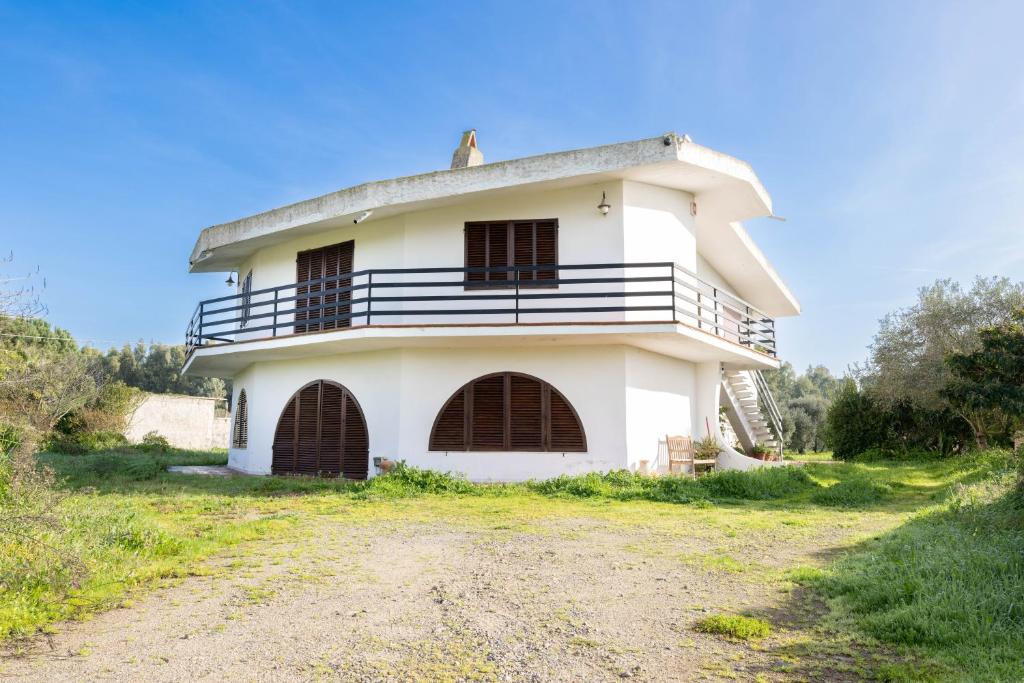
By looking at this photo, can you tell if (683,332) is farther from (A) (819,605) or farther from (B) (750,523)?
(A) (819,605)

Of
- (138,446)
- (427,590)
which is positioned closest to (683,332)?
(427,590)

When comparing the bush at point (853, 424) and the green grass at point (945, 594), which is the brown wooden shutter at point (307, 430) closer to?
the green grass at point (945, 594)

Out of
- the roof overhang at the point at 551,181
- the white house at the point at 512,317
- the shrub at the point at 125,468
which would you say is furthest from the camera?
the shrub at the point at 125,468

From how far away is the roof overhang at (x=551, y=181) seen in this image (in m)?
15.0

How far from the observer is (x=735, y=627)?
5367 millimetres

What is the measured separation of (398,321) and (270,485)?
4.53 m

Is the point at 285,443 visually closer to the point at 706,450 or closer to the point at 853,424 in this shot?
the point at 706,450

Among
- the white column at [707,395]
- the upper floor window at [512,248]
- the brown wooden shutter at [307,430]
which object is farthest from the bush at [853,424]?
the brown wooden shutter at [307,430]

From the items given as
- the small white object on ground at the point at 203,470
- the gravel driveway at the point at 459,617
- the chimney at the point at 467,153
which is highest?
the chimney at the point at 467,153

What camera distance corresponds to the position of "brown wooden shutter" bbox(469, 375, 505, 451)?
1575 centimetres

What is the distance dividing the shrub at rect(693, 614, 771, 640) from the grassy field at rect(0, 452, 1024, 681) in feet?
1.30

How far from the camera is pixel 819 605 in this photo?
6055 millimetres

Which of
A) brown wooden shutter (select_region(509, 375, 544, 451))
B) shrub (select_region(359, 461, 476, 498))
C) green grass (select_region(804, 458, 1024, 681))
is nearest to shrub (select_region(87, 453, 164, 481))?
shrub (select_region(359, 461, 476, 498))

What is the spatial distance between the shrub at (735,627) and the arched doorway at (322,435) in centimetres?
1222
